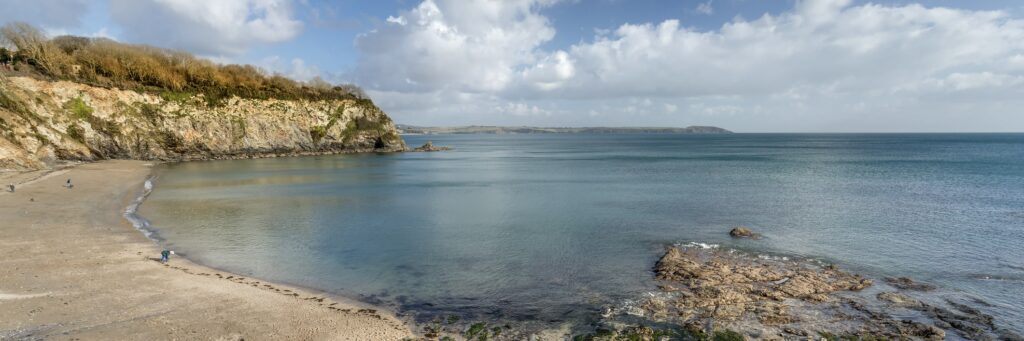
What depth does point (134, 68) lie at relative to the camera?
76375mm

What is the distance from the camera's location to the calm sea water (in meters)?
17.7

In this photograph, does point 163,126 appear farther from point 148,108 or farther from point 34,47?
point 34,47

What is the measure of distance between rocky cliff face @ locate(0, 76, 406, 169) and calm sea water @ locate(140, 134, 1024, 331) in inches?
888

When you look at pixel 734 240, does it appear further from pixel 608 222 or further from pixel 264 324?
pixel 264 324

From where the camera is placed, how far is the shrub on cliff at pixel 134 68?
66.1m

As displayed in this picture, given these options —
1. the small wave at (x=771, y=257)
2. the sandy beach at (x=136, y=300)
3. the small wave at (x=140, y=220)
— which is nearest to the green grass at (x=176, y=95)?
the small wave at (x=140, y=220)

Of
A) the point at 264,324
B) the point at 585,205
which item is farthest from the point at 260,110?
the point at 264,324

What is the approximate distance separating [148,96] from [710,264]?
8452cm

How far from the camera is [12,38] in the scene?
66.7 metres

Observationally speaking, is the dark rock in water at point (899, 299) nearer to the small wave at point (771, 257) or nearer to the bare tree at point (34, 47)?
the small wave at point (771, 257)

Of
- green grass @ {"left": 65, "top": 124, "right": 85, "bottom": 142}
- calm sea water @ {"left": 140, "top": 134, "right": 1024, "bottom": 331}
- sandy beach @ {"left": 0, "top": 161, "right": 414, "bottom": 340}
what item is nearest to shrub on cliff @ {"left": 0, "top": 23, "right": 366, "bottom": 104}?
green grass @ {"left": 65, "top": 124, "right": 85, "bottom": 142}

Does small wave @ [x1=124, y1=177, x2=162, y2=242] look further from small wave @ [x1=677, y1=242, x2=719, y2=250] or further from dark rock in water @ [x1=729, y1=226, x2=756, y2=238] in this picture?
dark rock in water @ [x1=729, y1=226, x2=756, y2=238]

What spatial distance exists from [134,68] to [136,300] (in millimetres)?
79984

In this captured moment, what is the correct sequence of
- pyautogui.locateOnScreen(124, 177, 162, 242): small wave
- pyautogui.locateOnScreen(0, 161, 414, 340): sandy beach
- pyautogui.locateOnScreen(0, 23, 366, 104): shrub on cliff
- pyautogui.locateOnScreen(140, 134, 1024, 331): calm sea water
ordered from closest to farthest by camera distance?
pyautogui.locateOnScreen(0, 161, 414, 340): sandy beach < pyautogui.locateOnScreen(140, 134, 1024, 331): calm sea water < pyautogui.locateOnScreen(124, 177, 162, 242): small wave < pyautogui.locateOnScreen(0, 23, 366, 104): shrub on cliff
